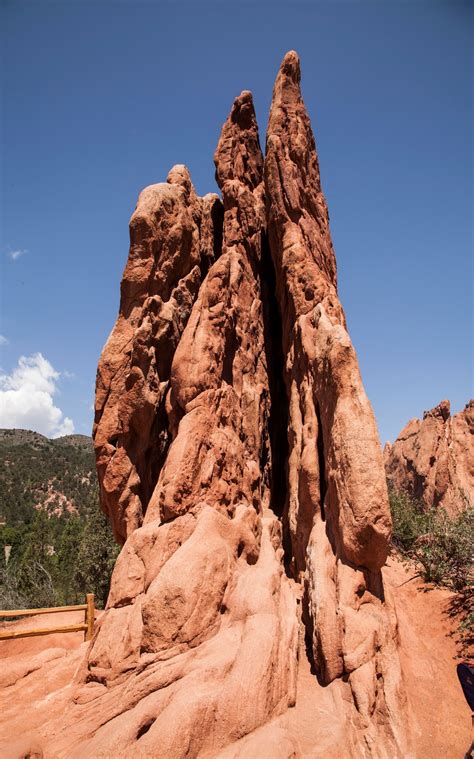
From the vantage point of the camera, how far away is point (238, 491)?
29.6ft

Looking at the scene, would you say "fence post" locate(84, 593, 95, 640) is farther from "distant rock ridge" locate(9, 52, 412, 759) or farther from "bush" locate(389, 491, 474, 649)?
"bush" locate(389, 491, 474, 649)

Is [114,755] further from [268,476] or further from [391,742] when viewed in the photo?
[268,476]

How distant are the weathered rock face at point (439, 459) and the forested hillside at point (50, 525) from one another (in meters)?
17.4

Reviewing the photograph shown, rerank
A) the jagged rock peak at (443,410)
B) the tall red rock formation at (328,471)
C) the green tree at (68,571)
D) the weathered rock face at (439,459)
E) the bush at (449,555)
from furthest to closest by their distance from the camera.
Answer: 1. the jagged rock peak at (443,410)
2. the weathered rock face at (439,459)
3. the green tree at (68,571)
4. the bush at (449,555)
5. the tall red rock formation at (328,471)

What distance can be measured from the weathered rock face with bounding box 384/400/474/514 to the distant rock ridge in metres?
19.6

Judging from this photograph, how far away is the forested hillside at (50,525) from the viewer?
2219 centimetres

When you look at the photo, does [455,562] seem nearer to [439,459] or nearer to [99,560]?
[99,560]

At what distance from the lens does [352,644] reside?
6629 millimetres

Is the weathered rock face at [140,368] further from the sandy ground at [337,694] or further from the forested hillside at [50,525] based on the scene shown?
the forested hillside at [50,525]

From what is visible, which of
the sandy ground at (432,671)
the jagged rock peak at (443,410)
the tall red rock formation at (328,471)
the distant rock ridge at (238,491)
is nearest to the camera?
the distant rock ridge at (238,491)

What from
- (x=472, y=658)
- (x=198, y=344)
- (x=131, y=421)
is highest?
(x=198, y=344)

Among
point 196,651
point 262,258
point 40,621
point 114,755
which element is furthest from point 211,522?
point 40,621

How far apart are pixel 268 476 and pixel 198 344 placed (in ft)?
13.5

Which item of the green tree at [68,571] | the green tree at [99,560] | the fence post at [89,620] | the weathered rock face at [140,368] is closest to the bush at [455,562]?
the weathered rock face at [140,368]
